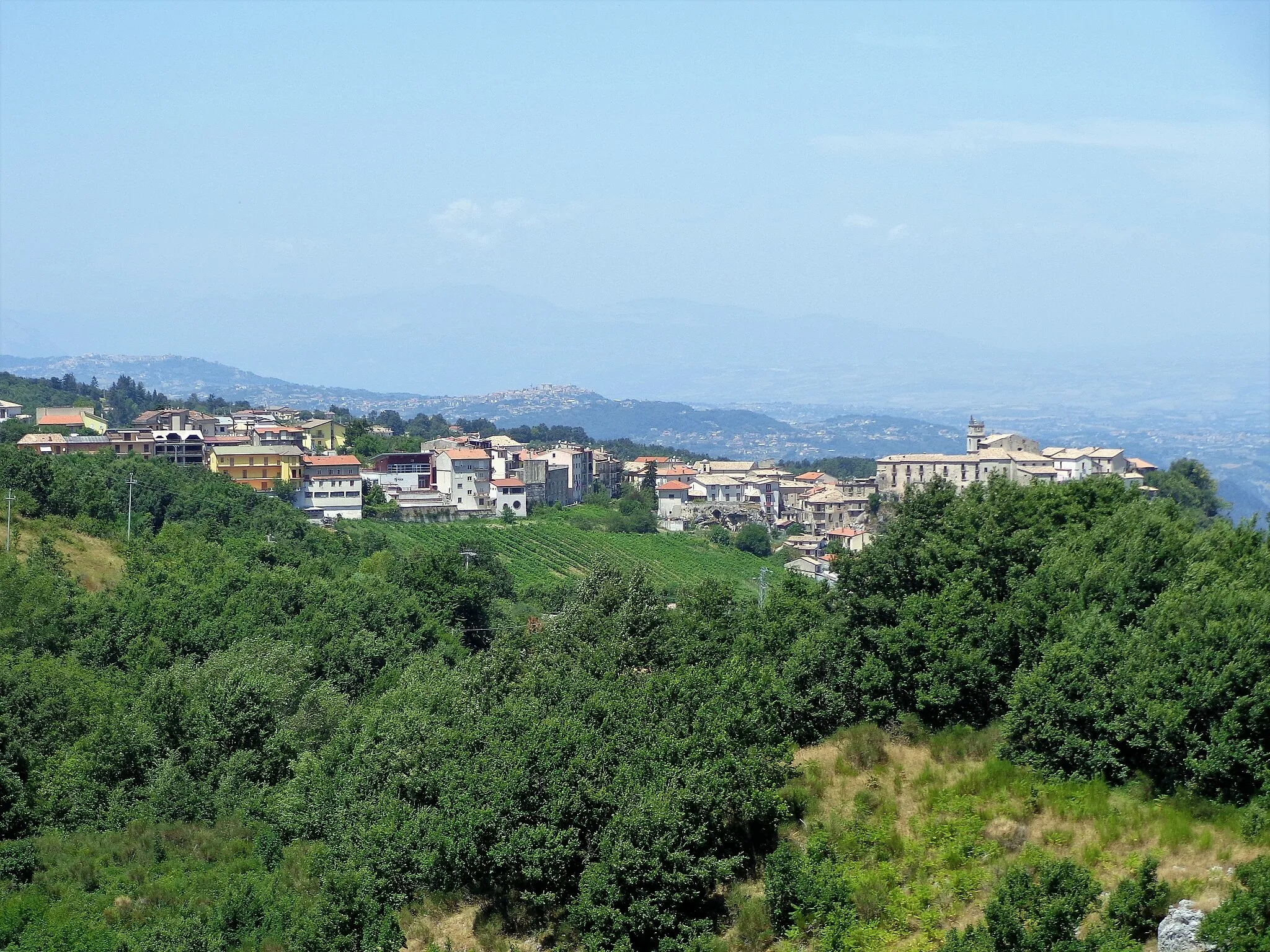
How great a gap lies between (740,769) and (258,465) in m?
59.7

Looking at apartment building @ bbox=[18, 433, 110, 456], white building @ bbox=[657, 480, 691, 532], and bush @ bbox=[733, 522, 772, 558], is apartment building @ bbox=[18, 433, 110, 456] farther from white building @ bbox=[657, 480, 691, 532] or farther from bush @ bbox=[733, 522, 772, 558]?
bush @ bbox=[733, 522, 772, 558]

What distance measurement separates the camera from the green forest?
11.4 m

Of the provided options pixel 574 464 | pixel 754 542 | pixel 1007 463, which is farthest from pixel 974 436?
pixel 754 542

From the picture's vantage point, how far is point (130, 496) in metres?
45.3

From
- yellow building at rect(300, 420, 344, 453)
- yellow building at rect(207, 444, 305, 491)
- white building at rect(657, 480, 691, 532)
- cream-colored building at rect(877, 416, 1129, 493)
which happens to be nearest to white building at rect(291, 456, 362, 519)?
yellow building at rect(207, 444, 305, 491)

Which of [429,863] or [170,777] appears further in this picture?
[170,777]

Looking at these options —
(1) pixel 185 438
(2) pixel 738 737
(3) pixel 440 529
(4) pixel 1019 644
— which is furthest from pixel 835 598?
(1) pixel 185 438

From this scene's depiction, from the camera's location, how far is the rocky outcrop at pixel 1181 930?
948cm

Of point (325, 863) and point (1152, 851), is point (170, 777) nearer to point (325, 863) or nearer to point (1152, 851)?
point (325, 863)

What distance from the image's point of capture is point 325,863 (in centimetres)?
1398

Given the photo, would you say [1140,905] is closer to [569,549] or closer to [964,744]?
[964,744]

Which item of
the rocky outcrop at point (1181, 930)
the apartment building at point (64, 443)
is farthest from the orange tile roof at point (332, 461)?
the rocky outcrop at point (1181, 930)

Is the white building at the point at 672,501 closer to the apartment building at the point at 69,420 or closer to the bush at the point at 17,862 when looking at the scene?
the apartment building at the point at 69,420

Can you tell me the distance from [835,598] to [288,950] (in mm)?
8604
